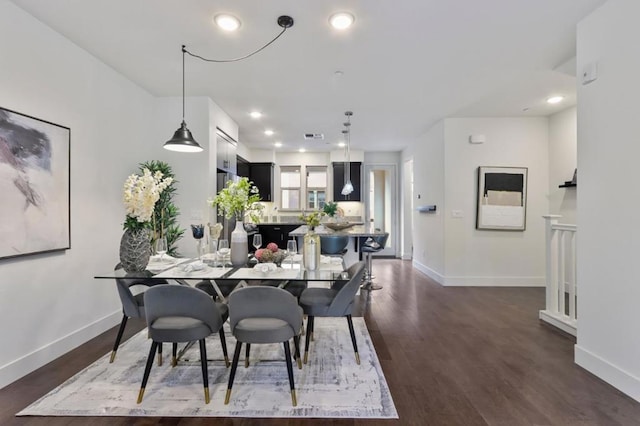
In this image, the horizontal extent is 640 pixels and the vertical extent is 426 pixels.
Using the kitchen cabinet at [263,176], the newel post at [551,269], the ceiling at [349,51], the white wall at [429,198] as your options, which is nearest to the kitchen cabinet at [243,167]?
the kitchen cabinet at [263,176]

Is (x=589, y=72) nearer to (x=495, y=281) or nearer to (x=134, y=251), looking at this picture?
(x=495, y=281)

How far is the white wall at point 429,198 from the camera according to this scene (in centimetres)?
524

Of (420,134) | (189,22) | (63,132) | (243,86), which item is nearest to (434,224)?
(420,134)

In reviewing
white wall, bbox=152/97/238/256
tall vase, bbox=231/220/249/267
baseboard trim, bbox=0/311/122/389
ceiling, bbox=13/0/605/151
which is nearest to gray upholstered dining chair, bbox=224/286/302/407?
tall vase, bbox=231/220/249/267

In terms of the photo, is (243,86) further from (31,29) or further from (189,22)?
(31,29)

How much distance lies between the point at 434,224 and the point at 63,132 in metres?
5.36

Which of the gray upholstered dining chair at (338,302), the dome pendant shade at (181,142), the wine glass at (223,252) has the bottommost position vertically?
the gray upholstered dining chair at (338,302)

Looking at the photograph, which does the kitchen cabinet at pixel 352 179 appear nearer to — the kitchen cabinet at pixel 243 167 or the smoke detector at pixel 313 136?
the smoke detector at pixel 313 136

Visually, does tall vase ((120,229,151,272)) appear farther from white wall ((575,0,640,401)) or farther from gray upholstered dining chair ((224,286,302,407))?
white wall ((575,0,640,401))

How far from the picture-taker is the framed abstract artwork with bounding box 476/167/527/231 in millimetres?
4965

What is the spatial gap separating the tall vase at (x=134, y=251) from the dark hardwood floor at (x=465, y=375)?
0.97m

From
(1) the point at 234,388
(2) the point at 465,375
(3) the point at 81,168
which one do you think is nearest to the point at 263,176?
(3) the point at 81,168

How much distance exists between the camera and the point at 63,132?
266 centimetres

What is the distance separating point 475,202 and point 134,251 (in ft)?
16.1
